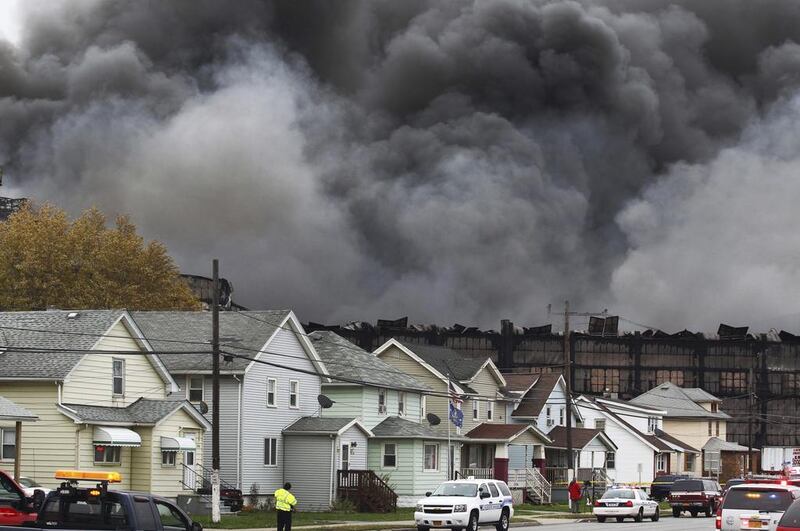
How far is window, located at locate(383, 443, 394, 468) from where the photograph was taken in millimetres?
67375

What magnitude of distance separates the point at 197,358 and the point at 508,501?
20637mm

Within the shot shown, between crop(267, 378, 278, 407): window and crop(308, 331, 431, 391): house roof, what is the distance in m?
4.51

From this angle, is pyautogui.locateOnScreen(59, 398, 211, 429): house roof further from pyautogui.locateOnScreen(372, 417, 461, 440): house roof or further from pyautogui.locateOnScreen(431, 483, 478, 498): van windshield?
pyautogui.locateOnScreen(372, 417, 461, 440): house roof

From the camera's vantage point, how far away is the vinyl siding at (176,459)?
5275 cm

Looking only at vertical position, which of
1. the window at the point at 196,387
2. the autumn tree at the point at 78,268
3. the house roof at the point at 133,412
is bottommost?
the house roof at the point at 133,412

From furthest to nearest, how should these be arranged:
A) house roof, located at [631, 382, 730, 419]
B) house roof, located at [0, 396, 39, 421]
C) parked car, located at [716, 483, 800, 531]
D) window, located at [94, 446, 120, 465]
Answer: house roof, located at [631, 382, 730, 419] → window, located at [94, 446, 120, 465] → house roof, located at [0, 396, 39, 421] → parked car, located at [716, 483, 800, 531]

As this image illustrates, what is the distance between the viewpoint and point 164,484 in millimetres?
53281

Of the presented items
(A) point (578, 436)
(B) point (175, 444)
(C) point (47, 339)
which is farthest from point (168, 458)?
(A) point (578, 436)

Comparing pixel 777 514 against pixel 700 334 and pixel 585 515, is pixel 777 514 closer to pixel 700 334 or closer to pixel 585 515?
pixel 585 515

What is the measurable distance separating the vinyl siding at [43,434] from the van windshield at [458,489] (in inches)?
577

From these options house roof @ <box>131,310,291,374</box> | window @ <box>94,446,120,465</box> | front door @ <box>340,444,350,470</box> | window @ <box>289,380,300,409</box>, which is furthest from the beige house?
window @ <box>94,446,120,465</box>

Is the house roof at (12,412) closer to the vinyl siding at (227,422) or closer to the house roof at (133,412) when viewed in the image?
the house roof at (133,412)

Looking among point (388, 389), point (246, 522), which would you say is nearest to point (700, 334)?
→ point (388, 389)

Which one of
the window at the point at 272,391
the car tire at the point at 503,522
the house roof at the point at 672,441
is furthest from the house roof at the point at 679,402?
the car tire at the point at 503,522
